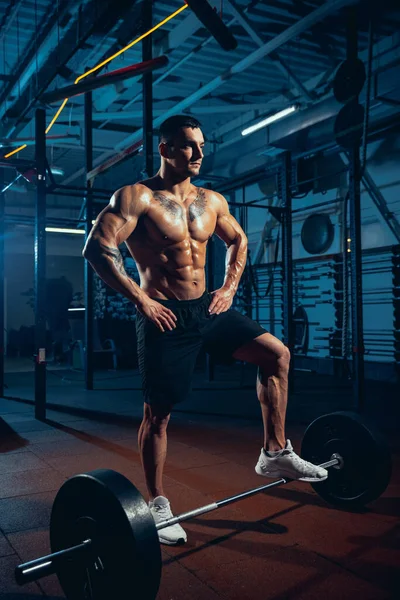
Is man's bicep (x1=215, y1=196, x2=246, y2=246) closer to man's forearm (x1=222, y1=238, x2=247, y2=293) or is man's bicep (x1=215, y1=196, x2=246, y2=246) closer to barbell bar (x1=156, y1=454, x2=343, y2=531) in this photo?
man's forearm (x1=222, y1=238, x2=247, y2=293)

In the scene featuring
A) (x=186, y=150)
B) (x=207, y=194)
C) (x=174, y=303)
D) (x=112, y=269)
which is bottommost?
(x=174, y=303)

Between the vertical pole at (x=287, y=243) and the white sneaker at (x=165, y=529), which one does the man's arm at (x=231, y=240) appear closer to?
the white sneaker at (x=165, y=529)

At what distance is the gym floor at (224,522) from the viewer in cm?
159

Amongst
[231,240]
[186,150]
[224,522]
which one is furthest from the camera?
[231,240]

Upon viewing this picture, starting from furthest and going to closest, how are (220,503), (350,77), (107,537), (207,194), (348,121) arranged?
(348,121) → (350,77) → (207,194) → (220,503) → (107,537)

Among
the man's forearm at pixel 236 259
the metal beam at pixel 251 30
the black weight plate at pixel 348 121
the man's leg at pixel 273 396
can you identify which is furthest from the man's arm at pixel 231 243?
the metal beam at pixel 251 30

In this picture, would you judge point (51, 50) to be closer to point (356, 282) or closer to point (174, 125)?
point (356, 282)

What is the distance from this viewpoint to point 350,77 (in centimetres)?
494

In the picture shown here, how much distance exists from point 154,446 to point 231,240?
37.2 inches

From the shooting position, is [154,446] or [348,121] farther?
[348,121]

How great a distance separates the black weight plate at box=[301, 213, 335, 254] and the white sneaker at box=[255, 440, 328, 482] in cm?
593

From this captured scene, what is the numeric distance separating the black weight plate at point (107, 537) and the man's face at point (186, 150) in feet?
3.81

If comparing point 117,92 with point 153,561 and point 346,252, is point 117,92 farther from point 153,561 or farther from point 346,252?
point 153,561

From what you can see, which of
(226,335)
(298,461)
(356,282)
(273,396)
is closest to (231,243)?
(226,335)
